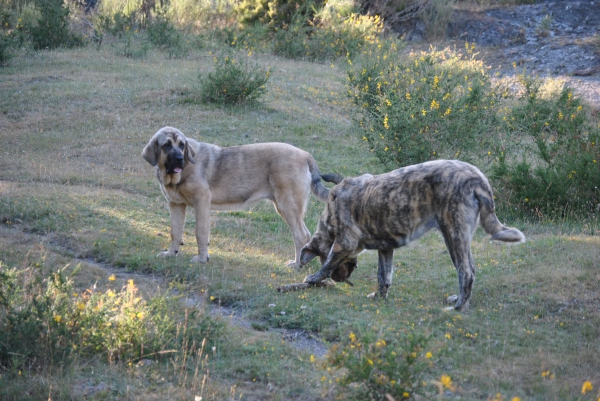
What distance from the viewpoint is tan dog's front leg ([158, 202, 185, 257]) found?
9.72 meters

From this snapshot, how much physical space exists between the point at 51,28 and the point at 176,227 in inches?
668

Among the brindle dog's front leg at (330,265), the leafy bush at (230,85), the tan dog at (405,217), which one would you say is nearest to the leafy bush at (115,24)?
the leafy bush at (230,85)

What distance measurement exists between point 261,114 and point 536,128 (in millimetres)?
6550

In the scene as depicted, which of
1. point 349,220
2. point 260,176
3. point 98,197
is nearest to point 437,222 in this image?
point 349,220

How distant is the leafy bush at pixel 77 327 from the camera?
5949mm

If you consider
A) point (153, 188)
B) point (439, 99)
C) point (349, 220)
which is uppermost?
point (439, 99)

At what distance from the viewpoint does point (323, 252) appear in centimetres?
862

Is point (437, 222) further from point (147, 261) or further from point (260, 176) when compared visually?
point (147, 261)

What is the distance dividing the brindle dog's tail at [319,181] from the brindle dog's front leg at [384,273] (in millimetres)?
1199

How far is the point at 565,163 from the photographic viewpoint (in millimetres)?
11930

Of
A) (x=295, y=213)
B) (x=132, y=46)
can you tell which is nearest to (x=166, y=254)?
(x=295, y=213)

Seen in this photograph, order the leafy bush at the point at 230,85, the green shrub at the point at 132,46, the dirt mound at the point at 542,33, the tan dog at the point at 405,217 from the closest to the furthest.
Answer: the tan dog at the point at 405,217 → the leafy bush at the point at 230,85 → the green shrub at the point at 132,46 → the dirt mound at the point at 542,33

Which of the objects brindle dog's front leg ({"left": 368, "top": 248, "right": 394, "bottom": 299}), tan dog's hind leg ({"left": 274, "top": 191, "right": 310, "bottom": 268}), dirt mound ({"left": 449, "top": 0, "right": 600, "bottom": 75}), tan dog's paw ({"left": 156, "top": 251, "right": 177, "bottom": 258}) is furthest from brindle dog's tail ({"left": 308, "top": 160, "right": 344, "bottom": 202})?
dirt mound ({"left": 449, "top": 0, "right": 600, "bottom": 75})

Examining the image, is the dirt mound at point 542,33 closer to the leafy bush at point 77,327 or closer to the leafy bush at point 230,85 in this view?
the leafy bush at point 230,85
